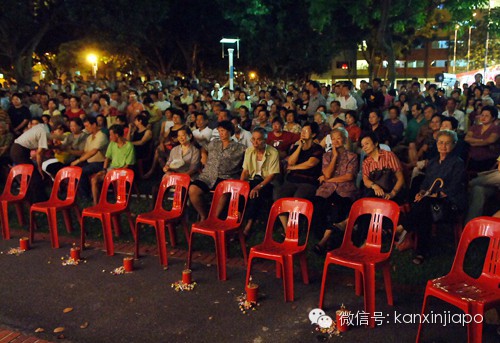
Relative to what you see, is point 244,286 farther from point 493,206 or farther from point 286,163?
point 493,206

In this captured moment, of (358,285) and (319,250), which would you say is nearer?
(358,285)

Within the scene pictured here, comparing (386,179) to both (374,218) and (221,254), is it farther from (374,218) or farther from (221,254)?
(221,254)

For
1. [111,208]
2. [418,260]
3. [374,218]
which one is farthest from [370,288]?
[111,208]

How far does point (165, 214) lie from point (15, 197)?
2374 mm

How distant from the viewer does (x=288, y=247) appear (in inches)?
178

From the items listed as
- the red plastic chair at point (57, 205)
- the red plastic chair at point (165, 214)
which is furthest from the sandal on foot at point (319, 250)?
the red plastic chair at point (57, 205)

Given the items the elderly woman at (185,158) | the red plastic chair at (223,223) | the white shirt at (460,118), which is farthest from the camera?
the white shirt at (460,118)

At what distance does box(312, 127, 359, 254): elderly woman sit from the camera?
556 centimetres

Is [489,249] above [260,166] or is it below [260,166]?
below

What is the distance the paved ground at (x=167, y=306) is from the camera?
3.86m

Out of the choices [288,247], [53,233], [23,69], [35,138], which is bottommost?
[53,233]

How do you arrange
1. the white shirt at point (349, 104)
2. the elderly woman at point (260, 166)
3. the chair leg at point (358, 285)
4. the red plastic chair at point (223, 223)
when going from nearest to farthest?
the chair leg at point (358, 285), the red plastic chair at point (223, 223), the elderly woman at point (260, 166), the white shirt at point (349, 104)

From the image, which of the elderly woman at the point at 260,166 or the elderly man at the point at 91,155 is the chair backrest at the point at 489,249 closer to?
the elderly woman at the point at 260,166

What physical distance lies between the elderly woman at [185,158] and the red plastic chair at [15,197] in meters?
A: 1.85
